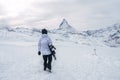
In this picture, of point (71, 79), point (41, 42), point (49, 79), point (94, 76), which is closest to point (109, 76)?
point (94, 76)

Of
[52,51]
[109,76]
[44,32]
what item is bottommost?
[109,76]

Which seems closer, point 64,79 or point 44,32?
point 64,79

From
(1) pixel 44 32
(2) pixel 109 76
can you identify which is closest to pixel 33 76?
(1) pixel 44 32

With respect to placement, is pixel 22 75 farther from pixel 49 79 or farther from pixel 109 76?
pixel 109 76

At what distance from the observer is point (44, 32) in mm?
10625

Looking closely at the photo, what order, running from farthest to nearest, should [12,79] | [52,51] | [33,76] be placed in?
[52,51], [33,76], [12,79]

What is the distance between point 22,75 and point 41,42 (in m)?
1.79

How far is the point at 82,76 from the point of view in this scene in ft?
33.0

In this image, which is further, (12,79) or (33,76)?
(33,76)

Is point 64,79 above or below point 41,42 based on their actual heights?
below

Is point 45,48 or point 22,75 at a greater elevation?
point 45,48

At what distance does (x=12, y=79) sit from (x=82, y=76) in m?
3.04

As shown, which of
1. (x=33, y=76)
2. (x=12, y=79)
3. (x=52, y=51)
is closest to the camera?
(x=12, y=79)

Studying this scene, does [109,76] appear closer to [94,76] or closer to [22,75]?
[94,76]
